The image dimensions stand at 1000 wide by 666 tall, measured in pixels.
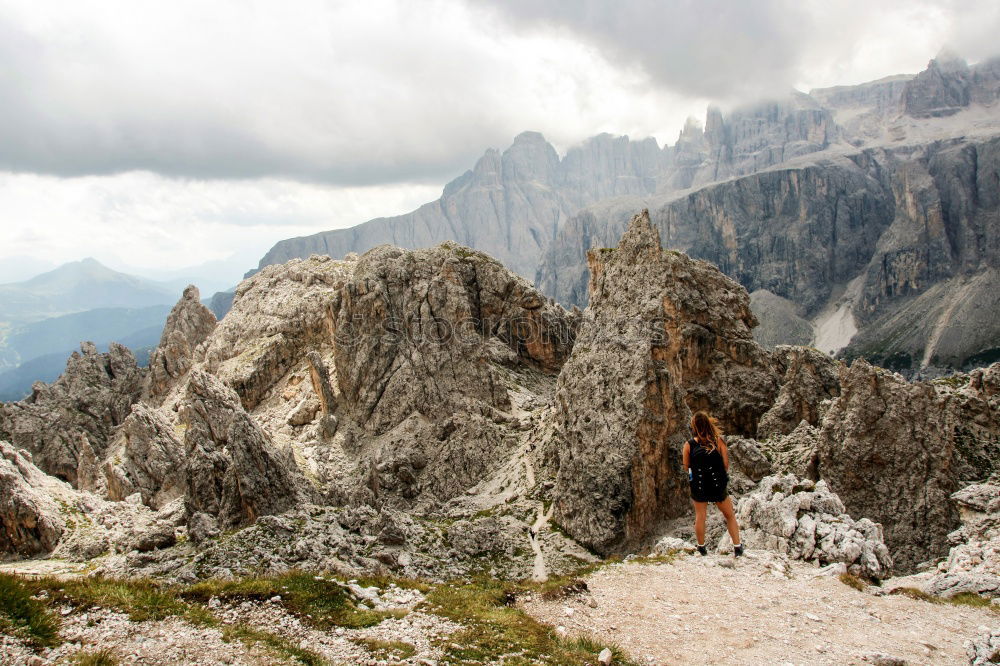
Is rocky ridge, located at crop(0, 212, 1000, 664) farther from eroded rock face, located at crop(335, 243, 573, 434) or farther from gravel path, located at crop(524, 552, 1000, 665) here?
gravel path, located at crop(524, 552, 1000, 665)

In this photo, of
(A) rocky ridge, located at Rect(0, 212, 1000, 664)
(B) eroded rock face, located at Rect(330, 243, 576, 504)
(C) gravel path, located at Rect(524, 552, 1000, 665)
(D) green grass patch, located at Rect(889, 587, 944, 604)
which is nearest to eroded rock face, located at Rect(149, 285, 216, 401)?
(A) rocky ridge, located at Rect(0, 212, 1000, 664)

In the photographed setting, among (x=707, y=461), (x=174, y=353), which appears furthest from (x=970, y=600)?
(x=174, y=353)

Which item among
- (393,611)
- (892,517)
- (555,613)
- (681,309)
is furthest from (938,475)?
(393,611)

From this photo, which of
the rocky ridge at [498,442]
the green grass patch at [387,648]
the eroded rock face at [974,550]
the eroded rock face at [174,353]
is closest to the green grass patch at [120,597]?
the green grass patch at [387,648]

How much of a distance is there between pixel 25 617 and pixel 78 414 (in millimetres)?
122116

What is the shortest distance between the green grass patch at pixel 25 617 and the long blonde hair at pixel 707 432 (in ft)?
62.4

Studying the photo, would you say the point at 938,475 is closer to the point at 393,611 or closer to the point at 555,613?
the point at 555,613

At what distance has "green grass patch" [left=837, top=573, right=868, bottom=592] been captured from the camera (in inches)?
820

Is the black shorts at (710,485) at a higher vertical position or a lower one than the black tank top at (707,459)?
lower

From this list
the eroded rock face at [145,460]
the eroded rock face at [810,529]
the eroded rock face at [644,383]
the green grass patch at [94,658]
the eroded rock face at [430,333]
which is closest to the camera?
the green grass patch at [94,658]

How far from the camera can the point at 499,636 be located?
1609cm

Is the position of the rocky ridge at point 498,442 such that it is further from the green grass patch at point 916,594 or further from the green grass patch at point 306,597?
the green grass patch at point 306,597

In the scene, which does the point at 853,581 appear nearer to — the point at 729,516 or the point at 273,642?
the point at 729,516

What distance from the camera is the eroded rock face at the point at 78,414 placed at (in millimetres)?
99500
